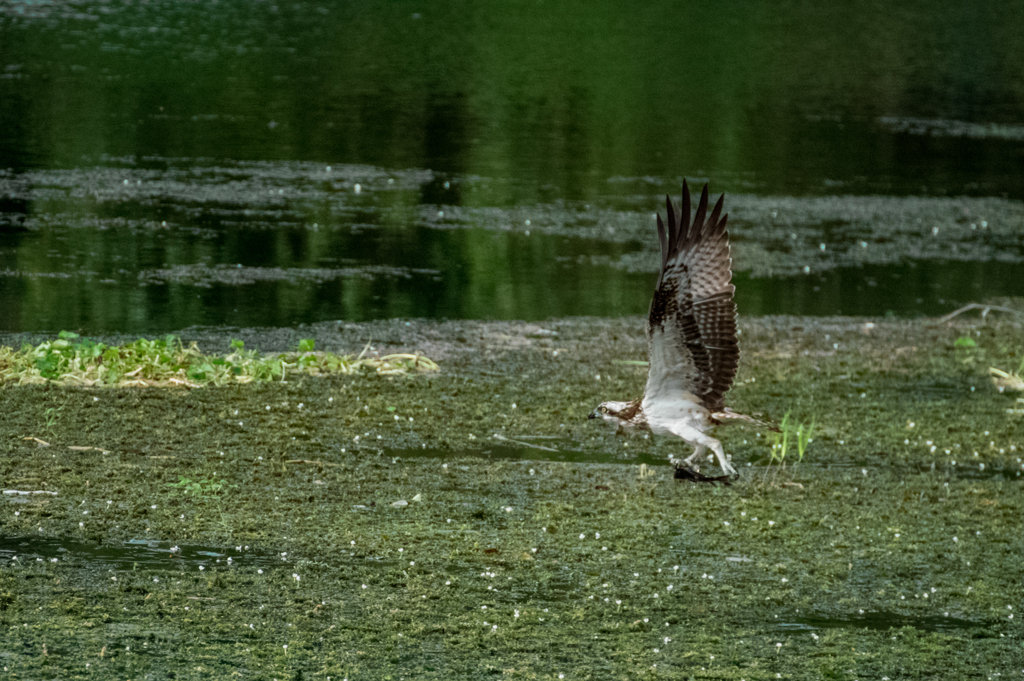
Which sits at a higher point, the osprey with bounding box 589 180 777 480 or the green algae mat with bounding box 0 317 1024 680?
the osprey with bounding box 589 180 777 480

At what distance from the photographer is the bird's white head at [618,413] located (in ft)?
18.7

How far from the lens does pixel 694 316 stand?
5.80 m

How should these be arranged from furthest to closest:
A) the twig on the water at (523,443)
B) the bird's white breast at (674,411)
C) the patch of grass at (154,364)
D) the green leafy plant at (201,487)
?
the patch of grass at (154,364)
the twig on the water at (523,443)
the green leafy plant at (201,487)
the bird's white breast at (674,411)

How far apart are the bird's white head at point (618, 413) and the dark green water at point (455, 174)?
17.6 feet

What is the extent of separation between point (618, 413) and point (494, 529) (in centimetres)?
158

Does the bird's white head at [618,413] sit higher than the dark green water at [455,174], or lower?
lower

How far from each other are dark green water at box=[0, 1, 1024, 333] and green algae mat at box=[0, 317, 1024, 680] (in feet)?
6.82

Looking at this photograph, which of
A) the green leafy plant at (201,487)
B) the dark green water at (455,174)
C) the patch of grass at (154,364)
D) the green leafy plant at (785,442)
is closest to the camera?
the green leafy plant at (201,487)

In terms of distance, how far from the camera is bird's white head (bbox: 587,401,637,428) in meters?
5.71

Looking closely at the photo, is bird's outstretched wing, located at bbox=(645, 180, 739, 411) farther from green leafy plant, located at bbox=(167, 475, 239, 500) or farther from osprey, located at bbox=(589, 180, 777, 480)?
green leafy plant, located at bbox=(167, 475, 239, 500)

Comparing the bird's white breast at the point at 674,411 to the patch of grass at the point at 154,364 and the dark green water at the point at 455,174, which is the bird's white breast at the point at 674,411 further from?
the dark green water at the point at 455,174

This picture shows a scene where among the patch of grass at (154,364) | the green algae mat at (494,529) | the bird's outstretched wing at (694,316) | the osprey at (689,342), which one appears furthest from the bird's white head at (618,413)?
the patch of grass at (154,364)

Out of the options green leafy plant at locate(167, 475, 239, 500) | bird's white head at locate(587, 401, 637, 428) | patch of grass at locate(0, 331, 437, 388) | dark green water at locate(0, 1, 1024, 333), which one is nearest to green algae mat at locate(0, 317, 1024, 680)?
green leafy plant at locate(167, 475, 239, 500)

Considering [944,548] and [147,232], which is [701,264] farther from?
[147,232]
